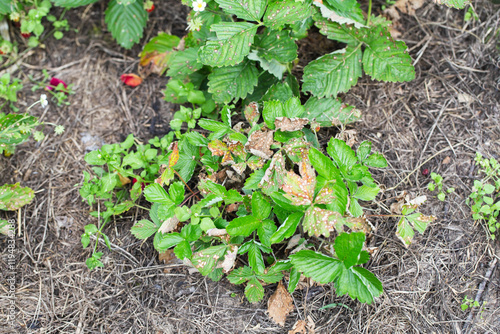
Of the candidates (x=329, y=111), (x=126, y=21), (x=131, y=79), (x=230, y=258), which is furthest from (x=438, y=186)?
(x=126, y=21)

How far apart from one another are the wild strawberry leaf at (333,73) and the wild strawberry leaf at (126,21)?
1.06 metres

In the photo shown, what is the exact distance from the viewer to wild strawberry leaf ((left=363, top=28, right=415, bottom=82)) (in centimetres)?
180

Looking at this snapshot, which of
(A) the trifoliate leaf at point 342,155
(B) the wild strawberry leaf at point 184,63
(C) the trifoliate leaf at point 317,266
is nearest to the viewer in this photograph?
(C) the trifoliate leaf at point 317,266

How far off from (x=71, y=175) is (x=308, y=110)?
4.37 feet

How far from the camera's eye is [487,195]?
73.0 inches

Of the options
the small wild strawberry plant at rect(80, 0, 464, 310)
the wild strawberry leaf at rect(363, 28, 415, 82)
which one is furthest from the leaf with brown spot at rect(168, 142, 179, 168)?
the wild strawberry leaf at rect(363, 28, 415, 82)

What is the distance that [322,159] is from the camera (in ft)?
4.55

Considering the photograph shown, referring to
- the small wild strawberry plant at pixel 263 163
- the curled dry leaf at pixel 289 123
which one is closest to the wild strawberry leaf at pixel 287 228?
the small wild strawberry plant at pixel 263 163

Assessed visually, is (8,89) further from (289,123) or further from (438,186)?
(438,186)

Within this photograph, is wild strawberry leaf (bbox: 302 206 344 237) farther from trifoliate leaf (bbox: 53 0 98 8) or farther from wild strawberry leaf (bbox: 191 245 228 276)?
trifoliate leaf (bbox: 53 0 98 8)

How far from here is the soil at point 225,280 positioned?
1.65 m

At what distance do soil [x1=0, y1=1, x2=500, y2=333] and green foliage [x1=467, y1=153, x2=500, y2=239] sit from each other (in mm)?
42

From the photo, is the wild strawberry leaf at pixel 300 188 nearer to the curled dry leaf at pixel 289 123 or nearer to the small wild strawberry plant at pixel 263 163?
the small wild strawberry plant at pixel 263 163

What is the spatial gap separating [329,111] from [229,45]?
607 millimetres
